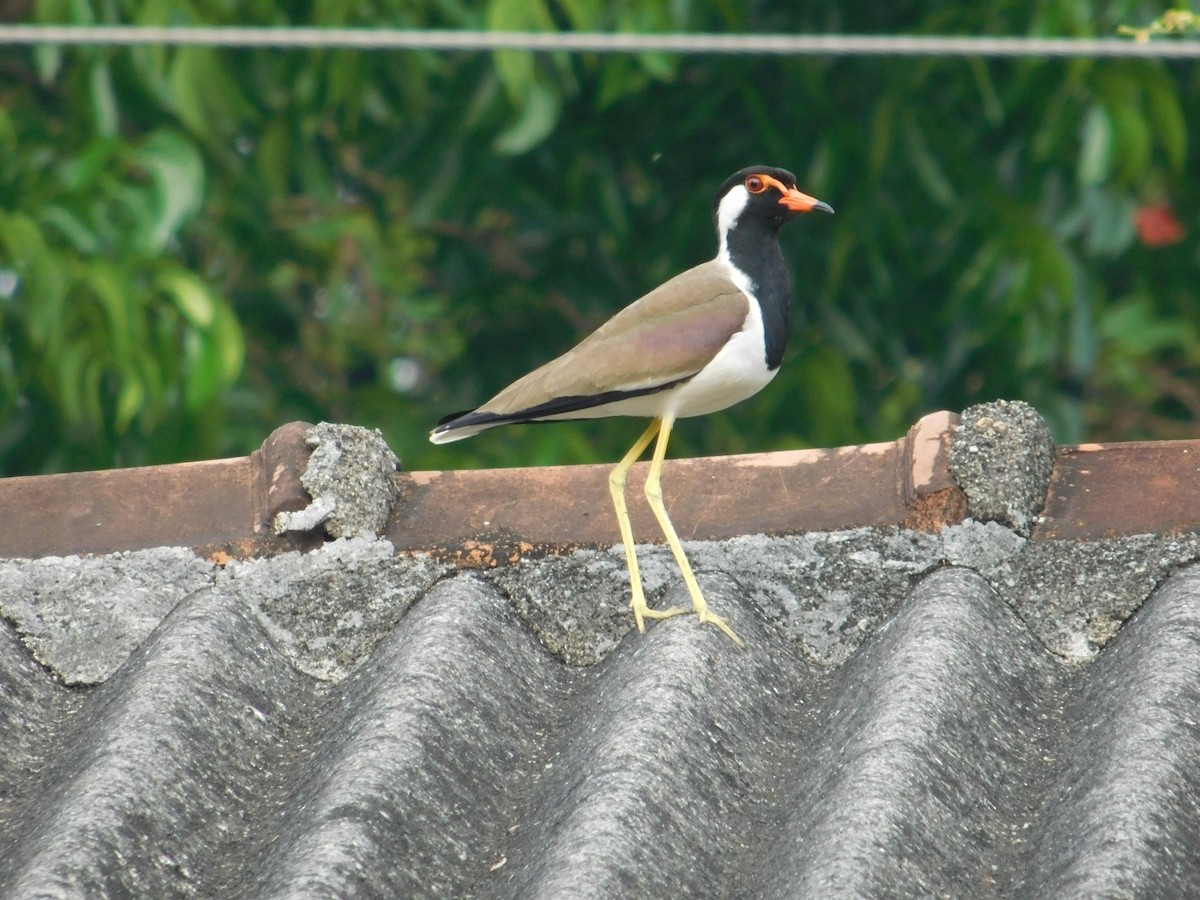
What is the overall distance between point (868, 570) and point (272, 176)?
13.6 ft

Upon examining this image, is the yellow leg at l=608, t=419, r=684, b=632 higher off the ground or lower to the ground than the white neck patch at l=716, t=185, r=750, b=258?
lower

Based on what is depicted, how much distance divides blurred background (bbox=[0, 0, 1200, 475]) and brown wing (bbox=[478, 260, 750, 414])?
1715mm

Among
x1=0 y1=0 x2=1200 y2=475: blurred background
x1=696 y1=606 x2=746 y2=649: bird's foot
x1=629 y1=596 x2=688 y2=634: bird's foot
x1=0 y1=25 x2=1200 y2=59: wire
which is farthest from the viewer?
x1=0 y1=0 x2=1200 y2=475: blurred background

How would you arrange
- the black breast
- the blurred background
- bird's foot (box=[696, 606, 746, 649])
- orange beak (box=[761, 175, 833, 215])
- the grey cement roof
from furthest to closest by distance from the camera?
1. the blurred background
2. orange beak (box=[761, 175, 833, 215])
3. the black breast
4. bird's foot (box=[696, 606, 746, 649])
5. the grey cement roof

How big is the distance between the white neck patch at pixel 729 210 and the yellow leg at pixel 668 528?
50 cm

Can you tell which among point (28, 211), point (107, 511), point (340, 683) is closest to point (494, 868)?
point (340, 683)

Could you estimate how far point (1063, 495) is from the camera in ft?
11.2

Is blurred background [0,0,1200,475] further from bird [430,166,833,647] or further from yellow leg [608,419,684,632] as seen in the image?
yellow leg [608,419,684,632]

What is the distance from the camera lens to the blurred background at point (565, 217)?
18.6 feet

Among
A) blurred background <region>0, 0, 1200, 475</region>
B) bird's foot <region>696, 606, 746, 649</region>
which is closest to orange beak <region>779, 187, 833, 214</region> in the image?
bird's foot <region>696, 606, 746, 649</region>

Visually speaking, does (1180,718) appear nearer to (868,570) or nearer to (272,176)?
(868,570)

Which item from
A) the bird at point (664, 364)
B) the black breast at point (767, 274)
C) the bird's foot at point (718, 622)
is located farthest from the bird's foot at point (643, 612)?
the black breast at point (767, 274)

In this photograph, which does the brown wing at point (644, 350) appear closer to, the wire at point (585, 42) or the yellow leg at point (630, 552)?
the yellow leg at point (630, 552)

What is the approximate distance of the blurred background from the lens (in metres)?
5.68
